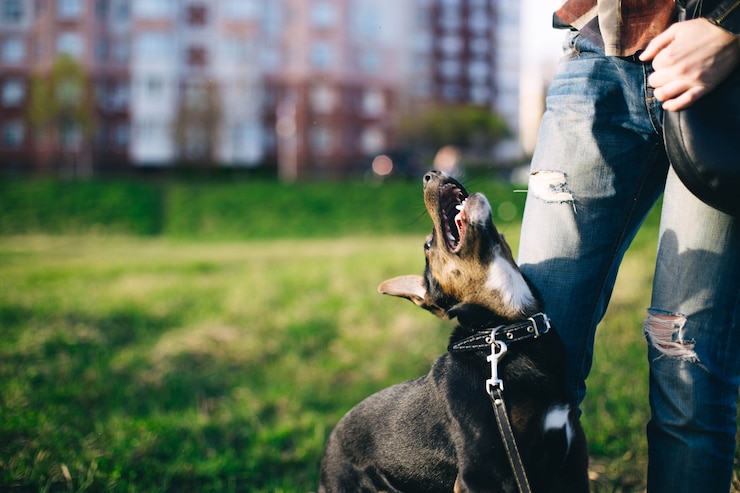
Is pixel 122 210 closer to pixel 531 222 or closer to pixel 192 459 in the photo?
pixel 192 459

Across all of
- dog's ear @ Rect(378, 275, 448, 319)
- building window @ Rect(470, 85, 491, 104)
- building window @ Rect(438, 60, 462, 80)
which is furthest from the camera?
building window @ Rect(470, 85, 491, 104)

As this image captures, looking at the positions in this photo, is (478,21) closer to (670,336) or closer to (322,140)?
(322,140)

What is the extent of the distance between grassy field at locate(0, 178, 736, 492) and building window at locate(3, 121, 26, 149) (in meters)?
38.5

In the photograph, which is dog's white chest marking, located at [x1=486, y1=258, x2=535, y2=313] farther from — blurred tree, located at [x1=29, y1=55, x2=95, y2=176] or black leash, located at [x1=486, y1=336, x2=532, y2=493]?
blurred tree, located at [x1=29, y1=55, x2=95, y2=176]

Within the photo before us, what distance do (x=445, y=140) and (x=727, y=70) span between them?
54.0 meters

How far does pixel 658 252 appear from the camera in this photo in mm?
2312

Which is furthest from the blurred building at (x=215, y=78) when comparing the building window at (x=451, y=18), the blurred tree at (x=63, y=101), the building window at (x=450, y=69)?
the building window at (x=451, y=18)

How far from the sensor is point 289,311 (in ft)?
25.2

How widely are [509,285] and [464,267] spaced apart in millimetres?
226

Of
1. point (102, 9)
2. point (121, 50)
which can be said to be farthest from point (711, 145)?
point (102, 9)

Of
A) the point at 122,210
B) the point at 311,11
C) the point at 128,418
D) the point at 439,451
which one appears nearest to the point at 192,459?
the point at 128,418

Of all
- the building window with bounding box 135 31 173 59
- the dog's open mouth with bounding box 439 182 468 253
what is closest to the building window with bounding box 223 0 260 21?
the building window with bounding box 135 31 173 59

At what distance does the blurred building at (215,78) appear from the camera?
42.9m

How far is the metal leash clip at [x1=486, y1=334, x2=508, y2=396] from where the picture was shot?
7.61 ft
